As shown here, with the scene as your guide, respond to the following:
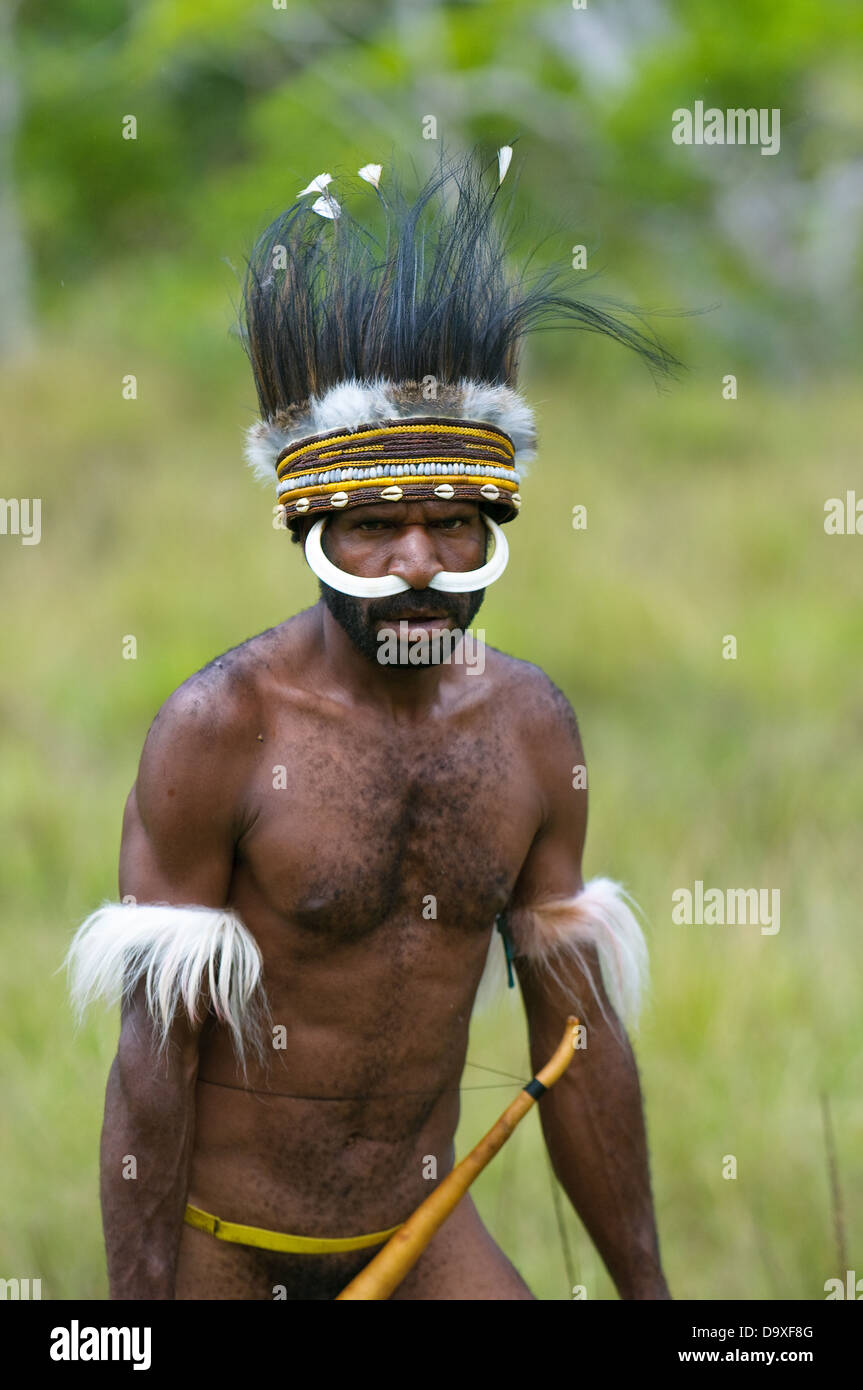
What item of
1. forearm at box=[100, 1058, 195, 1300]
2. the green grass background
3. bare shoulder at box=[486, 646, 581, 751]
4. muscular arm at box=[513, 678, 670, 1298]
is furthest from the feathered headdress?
the green grass background

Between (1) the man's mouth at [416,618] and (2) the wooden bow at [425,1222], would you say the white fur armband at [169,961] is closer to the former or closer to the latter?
(2) the wooden bow at [425,1222]

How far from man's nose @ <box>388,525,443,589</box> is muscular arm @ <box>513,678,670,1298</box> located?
51cm

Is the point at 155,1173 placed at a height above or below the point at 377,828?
below

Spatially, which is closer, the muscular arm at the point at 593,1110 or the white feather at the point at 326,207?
the white feather at the point at 326,207

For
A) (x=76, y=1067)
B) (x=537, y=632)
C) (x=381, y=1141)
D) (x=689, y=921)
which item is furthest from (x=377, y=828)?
(x=537, y=632)

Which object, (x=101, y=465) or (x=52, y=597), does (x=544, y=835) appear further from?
(x=101, y=465)

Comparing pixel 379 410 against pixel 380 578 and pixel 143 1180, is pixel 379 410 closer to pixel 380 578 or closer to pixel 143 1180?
pixel 380 578

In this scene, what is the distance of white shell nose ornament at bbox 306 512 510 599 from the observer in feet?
7.93

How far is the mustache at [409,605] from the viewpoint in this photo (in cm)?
244

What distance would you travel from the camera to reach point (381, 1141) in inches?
107

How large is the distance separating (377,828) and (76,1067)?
2301 mm

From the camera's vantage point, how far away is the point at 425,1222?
2.65 metres

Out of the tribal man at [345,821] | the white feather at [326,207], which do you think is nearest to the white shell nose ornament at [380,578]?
the tribal man at [345,821]

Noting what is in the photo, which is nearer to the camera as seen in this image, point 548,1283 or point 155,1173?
point 155,1173
